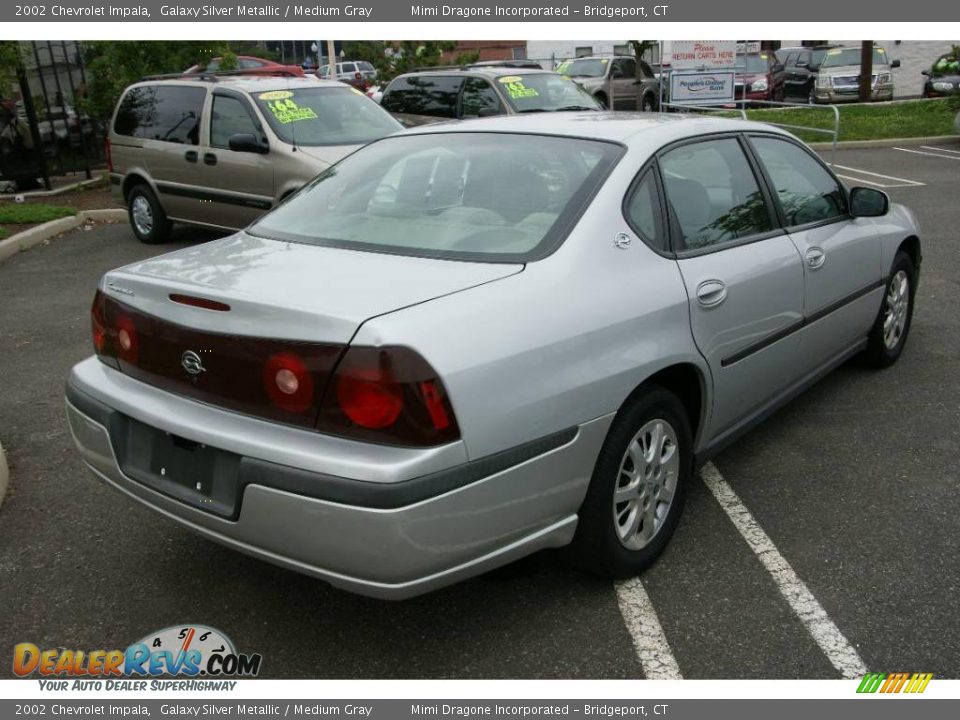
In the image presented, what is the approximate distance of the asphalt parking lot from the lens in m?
2.83

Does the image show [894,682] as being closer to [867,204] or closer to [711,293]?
[711,293]

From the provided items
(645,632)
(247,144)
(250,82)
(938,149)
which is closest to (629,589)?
(645,632)

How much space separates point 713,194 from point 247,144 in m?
5.58

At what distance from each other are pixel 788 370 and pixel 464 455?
7.12ft

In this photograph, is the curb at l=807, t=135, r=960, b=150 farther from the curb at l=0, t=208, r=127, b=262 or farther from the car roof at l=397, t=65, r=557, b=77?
the curb at l=0, t=208, r=127, b=262

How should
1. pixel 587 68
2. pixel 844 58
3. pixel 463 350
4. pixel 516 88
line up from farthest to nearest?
pixel 844 58, pixel 587 68, pixel 516 88, pixel 463 350

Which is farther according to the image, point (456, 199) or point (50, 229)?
point (50, 229)

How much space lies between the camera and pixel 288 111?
880cm

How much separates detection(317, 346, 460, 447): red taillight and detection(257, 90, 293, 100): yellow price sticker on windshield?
281 inches

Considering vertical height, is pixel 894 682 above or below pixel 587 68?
below

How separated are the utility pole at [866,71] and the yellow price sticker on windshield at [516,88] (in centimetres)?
1537

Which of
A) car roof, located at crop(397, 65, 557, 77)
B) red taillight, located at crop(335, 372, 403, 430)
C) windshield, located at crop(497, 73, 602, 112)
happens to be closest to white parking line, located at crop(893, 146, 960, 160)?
→ windshield, located at crop(497, 73, 602, 112)

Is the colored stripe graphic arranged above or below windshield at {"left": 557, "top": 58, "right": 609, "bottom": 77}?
below

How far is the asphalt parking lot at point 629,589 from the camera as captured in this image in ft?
9.29
